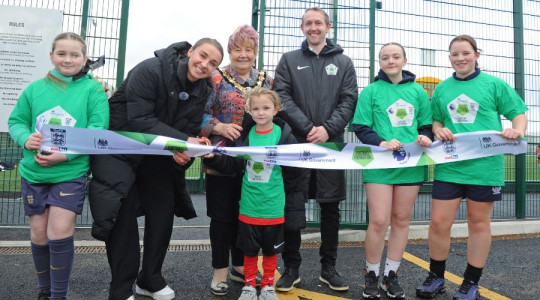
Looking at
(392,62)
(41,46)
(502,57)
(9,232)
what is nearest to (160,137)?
(392,62)

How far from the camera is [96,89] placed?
2729 mm

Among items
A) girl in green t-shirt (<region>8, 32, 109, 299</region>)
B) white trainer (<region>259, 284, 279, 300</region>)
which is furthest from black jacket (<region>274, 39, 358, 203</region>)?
girl in green t-shirt (<region>8, 32, 109, 299</region>)

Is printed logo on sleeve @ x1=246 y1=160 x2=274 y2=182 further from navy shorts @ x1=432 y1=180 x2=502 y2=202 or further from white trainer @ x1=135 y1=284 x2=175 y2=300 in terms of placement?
navy shorts @ x1=432 y1=180 x2=502 y2=202

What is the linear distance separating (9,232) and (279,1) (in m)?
5.02

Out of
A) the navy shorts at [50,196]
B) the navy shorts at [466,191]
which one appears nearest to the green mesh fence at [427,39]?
the navy shorts at [466,191]

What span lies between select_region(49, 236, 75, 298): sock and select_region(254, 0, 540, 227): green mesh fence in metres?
3.43

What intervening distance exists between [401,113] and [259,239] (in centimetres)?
155

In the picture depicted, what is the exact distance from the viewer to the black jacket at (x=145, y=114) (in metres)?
2.66

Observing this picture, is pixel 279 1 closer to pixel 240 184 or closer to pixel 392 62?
pixel 392 62

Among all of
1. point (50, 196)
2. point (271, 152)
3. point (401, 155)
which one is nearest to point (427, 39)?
point (401, 155)

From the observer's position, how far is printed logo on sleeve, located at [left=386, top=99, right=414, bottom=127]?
3.19m

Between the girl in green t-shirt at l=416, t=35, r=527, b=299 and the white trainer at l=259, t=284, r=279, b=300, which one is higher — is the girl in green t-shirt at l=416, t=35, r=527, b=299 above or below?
above

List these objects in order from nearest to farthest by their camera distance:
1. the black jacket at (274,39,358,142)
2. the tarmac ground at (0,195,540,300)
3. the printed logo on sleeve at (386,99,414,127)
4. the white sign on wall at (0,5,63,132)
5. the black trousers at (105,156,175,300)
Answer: the black trousers at (105,156,175,300), the printed logo on sleeve at (386,99,414,127), the tarmac ground at (0,195,540,300), the black jacket at (274,39,358,142), the white sign on wall at (0,5,63,132)

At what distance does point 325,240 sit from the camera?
344 cm
